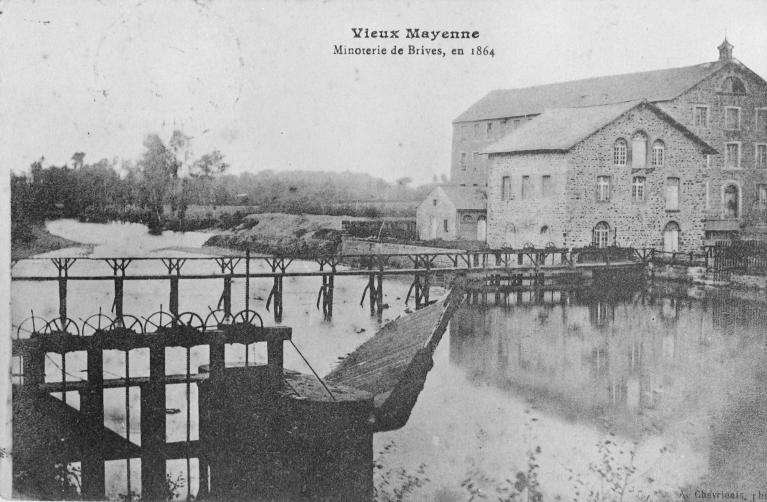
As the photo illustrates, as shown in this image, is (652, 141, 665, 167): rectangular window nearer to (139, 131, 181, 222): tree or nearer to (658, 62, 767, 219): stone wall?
(658, 62, 767, 219): stone wall

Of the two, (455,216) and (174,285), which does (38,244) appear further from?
(455,216)

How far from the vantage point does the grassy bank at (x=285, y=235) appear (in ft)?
36.6

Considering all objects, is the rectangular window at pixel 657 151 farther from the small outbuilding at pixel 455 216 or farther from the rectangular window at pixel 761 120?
the small outbuilding at pixel 455 216

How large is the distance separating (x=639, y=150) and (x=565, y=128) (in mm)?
2023

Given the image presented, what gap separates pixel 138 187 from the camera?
27.3ft

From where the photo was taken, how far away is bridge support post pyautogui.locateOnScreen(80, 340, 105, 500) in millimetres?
6305

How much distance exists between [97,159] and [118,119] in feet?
1.96

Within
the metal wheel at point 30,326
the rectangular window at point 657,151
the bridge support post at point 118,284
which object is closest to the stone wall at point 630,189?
the rectangular window at point 657,151

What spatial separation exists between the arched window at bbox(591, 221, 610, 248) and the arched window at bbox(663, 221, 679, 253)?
65.5 inches

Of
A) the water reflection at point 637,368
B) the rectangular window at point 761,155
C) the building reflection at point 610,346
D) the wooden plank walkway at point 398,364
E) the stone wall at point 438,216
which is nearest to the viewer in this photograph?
the wooden plank walkway at point 398,364

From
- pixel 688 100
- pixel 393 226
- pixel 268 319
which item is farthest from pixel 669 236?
pixel 268 319

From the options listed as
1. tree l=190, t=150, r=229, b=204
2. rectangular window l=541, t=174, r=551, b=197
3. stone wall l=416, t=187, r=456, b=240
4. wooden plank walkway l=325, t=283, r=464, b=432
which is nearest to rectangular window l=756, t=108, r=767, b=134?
rectangular window l=541, t=174, r=551, b=197

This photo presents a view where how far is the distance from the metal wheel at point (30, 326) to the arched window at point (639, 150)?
15675mm

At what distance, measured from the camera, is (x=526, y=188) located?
771 inches
